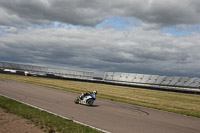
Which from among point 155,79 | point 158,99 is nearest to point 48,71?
point 155,79

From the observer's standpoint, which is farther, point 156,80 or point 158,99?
point 156,80

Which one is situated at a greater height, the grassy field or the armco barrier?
the armco barrier

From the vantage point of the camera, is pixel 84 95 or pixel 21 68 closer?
pixel 84 95

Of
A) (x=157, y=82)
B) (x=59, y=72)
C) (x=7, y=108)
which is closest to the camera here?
(x=7, y=108)

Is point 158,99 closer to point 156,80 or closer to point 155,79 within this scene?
point 156,80

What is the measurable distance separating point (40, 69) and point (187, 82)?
52.3 metres

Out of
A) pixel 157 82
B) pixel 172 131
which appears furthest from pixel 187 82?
pixel 172 131

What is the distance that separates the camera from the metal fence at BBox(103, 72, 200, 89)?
4867 cm

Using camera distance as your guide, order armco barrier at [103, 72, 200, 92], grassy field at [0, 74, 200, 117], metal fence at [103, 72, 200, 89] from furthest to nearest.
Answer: metal fence at [103, 72, 200, 89], armco barrier at [103, 72, 200, 92], grassy field at [0, 74, 200, 117]

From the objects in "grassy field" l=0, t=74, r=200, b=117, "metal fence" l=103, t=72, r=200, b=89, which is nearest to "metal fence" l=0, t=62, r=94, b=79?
"metal fence" l=103, t=72, r=200, b=89

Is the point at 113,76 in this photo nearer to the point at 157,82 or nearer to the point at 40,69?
the point at 157,82

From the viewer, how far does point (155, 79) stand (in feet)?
191

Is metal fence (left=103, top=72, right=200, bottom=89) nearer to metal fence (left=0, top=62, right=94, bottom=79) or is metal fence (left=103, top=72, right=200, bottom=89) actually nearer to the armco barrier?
the armco barrier

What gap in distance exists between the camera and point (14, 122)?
7.50 m
